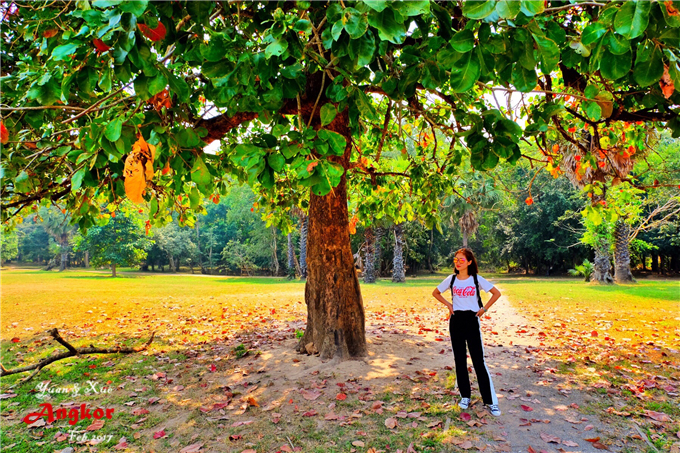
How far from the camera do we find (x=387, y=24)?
178cm

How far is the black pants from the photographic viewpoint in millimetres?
4043

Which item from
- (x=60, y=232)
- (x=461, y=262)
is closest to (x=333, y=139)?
(x=461, y=262)

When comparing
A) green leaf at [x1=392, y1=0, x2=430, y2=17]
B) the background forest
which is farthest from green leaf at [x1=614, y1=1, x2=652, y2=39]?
the background forest

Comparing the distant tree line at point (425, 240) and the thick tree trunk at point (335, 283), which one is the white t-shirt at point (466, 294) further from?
the distant tree line at point (425, 240)

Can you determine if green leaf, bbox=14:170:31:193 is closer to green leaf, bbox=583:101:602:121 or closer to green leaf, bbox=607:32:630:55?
green leaf, bbox=607:32:630:55

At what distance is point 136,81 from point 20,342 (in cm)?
816

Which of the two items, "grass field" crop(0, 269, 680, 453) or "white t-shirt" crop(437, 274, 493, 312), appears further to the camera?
"white t-shirt" crop(437, 274, 493, 312)

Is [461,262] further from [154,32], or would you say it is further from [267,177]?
[154,32]

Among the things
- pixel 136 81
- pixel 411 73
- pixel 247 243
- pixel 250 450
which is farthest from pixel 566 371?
pixel 247 243

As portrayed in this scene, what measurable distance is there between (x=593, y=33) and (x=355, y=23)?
1221mm

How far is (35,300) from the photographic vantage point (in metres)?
13.4

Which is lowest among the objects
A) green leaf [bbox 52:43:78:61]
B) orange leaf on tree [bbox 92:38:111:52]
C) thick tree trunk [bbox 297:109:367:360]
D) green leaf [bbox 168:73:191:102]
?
thick tree trunk [bbox 297:109:367:360]

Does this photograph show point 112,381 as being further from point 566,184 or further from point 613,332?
point 566,184

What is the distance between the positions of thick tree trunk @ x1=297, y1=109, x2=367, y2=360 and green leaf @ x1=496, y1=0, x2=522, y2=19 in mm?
4221
